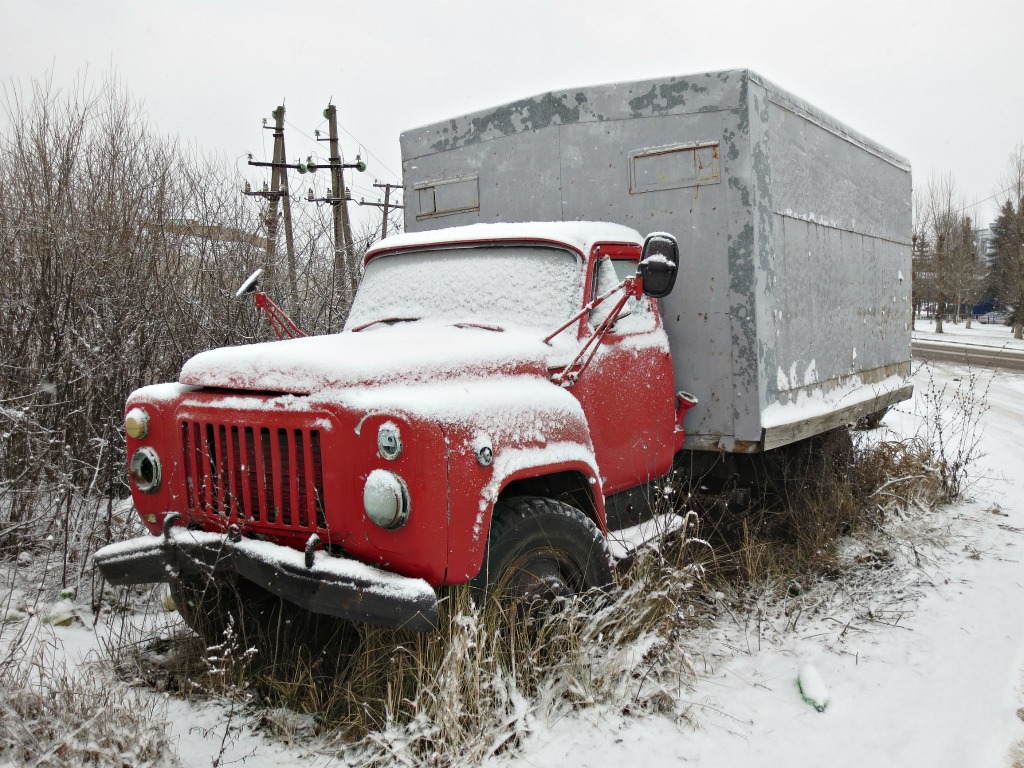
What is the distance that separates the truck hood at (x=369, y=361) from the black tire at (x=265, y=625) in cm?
91

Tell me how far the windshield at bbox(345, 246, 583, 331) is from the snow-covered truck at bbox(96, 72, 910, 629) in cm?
1

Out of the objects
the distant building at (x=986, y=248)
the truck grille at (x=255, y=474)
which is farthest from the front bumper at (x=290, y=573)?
the distant building at (x=986, y=248)

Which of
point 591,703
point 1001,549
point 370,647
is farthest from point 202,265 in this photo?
point 1001,549

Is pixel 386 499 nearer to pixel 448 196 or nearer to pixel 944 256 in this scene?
pixel 448 196

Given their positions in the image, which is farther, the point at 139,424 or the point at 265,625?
the point at 265,625

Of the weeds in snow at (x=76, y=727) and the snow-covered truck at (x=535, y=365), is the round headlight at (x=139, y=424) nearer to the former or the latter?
the snow-covered truck at (x=535, y=365)

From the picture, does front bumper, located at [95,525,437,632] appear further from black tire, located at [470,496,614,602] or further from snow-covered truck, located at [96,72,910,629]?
black tire, located at [470,496,614,602]

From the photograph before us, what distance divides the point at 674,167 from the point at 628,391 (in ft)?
5.12

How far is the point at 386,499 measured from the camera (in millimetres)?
2883

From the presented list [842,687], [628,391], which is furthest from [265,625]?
[842,687]

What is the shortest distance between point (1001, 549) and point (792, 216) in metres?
2.74

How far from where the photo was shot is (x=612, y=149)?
518 centimetres

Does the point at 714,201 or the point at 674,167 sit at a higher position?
the point at 674,167

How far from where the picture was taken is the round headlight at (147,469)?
3.66 m
